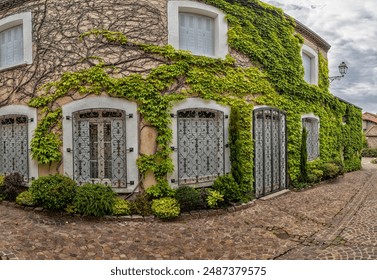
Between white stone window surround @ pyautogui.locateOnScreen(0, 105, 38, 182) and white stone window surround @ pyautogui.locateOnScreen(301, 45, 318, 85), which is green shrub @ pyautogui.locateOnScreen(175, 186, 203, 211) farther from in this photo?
white stone window surround @ pyautogui.locateOnScreen(301, 45, 318, 85)

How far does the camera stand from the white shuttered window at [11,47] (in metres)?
7.46

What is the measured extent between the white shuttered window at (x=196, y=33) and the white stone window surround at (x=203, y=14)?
0.13 meters

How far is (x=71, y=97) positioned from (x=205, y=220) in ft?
16.0

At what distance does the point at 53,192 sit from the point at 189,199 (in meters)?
3.23

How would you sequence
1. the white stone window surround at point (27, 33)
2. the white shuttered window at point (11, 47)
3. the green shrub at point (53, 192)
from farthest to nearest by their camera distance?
the white shuttered window at point (11, 47)
the white stone window surround at point (27, 33)
the green shrub at point (53, 192)

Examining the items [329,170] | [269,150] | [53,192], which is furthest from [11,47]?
[329,170]

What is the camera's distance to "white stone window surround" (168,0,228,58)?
6.52 metres

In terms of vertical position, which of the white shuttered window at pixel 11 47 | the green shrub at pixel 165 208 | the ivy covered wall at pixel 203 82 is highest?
the white shuttered window at pixel 11 47

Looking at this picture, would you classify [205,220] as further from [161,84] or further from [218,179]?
[161,84]

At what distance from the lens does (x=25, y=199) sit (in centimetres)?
601

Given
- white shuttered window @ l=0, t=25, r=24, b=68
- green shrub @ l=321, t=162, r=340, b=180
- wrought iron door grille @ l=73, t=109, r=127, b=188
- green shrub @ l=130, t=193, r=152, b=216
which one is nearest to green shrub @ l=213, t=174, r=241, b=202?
green shrub @ l=130, t=193, r=152, b=216

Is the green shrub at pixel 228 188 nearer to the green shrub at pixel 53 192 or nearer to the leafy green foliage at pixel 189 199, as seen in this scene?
the leafy green foliage at pixel 189 199

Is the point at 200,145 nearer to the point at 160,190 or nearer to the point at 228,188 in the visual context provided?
the point at 228,188

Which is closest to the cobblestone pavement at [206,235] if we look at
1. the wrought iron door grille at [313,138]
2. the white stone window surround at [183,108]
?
the white stone window surround at [183,108]
